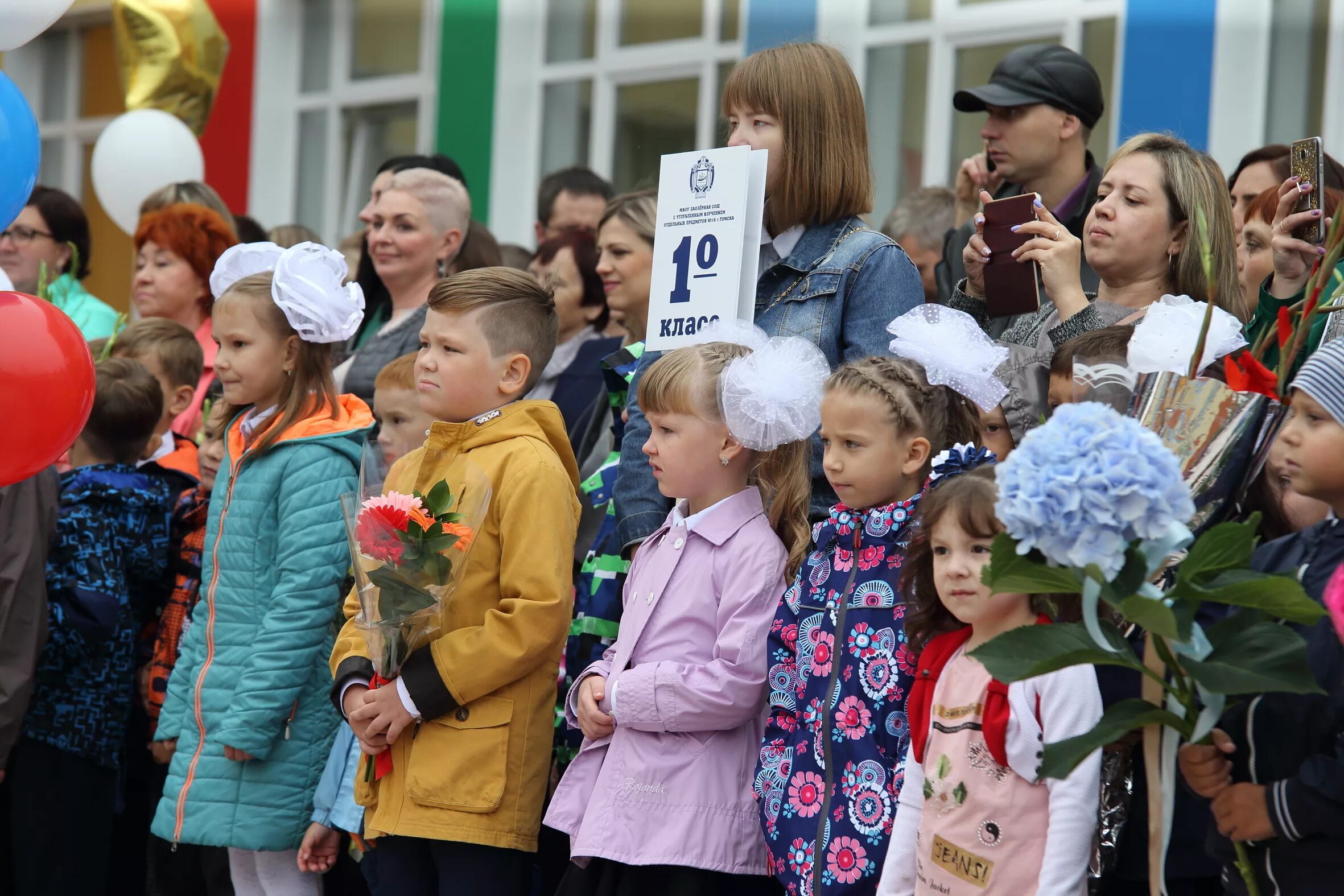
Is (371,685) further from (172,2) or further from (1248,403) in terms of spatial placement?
(172,2)

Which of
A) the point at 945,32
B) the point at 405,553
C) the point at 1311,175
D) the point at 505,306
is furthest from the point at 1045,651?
the point at 945,32

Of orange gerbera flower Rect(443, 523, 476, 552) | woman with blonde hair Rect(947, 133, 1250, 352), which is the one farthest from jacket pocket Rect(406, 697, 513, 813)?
woman with blonde hair Rect(947, 133, 1250, 352)

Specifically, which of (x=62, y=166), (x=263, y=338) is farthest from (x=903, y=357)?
(x=62, y=166)

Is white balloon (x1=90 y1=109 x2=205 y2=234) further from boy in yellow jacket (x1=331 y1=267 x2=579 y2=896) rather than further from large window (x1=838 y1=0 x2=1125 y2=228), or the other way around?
boy in yellow jacket (x1=331 y1=267 x2=579 y2=896)

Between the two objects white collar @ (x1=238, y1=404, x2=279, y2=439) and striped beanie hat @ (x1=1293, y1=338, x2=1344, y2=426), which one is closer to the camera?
striped beanie hat @ (x1=1293, y1=338, x2=1344, y2=426)

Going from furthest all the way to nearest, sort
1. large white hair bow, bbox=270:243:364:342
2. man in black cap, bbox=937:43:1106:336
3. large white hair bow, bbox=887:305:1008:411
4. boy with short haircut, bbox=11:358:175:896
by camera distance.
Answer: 1. boy with short haircut, bbox=11:358:175:896
2. man in black cap, bbox=937:43:1106:336
3. large white hair bow, bbox=270:243:364:342
4. large white hair bow, bbox=887:305:1008:411

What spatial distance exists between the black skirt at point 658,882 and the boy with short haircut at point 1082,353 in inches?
48.4

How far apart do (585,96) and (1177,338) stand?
846 cm

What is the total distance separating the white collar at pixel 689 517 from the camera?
3.64 meters

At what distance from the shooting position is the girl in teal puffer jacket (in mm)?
4238

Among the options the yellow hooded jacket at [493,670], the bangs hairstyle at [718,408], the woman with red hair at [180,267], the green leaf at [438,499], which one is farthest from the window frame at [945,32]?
the green leaf at [438,499]

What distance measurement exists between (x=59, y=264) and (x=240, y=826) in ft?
12.4

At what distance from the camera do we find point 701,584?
3.59 metres

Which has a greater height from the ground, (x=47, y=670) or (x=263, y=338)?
(x=263, y=338)
